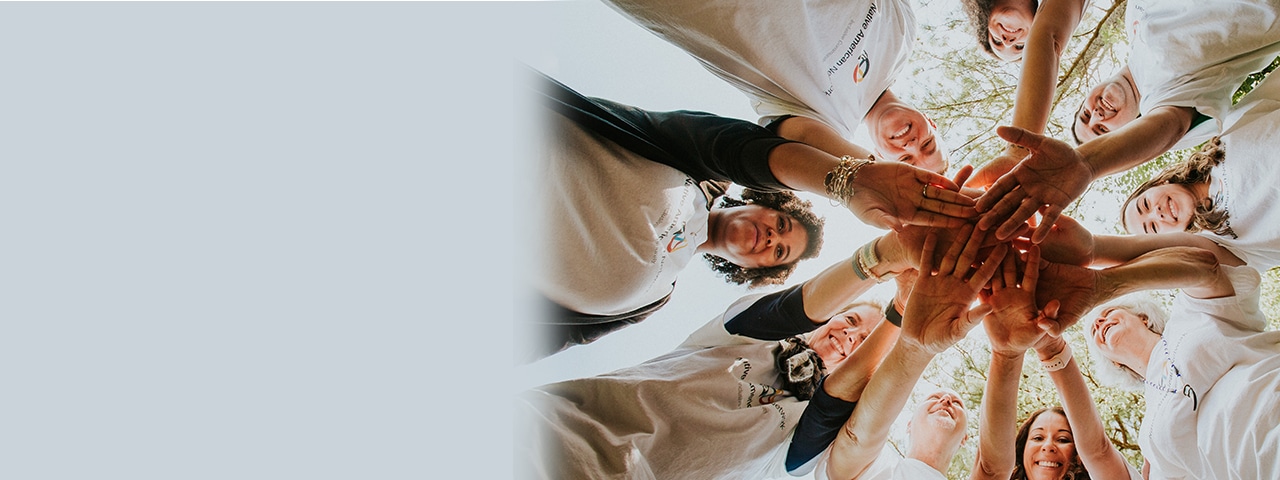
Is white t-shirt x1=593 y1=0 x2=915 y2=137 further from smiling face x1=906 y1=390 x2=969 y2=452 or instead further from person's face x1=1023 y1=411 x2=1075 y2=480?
person's face x1=1023 y1=411 x2=1075 y2=480

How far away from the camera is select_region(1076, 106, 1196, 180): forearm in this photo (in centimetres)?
118

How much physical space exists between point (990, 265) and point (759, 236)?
0.39 m

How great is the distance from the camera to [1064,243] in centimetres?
130

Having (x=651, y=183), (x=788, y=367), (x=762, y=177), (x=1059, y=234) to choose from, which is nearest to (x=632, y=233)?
(x=651, y=183)

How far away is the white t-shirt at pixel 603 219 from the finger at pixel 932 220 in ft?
1.12

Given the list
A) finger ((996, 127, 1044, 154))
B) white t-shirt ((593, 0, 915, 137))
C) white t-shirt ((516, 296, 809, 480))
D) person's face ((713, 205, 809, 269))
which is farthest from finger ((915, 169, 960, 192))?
white t-shirt ((516, 296, 809, 480))

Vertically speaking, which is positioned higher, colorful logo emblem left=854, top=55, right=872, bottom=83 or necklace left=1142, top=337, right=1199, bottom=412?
colorful logo emblem left=854, top=55, right=872, bottom=83

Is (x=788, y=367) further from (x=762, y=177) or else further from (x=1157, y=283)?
(x=1157, y=283)

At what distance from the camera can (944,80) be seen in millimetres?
1521

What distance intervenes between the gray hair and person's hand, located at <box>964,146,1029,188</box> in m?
0.44

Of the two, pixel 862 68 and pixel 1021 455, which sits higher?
pixel 862 68

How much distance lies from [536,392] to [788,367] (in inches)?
18.9

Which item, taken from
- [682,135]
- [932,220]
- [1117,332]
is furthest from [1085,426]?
[682,135]

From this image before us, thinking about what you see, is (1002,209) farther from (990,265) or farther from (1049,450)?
(1049,450)
